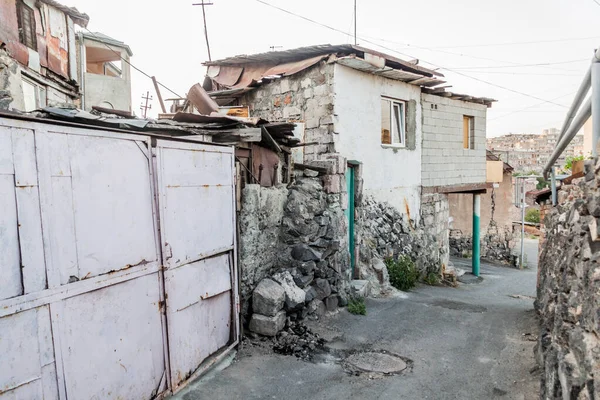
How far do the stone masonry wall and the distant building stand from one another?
102 feet

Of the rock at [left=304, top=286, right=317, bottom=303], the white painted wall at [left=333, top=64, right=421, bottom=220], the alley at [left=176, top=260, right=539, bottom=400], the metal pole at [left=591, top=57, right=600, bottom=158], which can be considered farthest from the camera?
the white painted wall at [left=333, top=64, right=421, bottom=220]

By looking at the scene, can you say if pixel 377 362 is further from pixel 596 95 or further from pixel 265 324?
pixel 596 95

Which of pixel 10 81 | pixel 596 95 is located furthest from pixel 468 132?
pixel 10 81

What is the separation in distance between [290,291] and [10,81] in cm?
670

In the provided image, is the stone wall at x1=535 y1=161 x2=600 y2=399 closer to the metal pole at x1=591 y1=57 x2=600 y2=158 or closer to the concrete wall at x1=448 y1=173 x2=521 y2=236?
the metal pole at x1=591 y1=57 x2=600 y2=158

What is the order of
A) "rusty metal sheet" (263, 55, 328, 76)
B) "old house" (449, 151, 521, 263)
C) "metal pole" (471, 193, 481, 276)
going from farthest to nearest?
"old house" (449, 151, 521, 263), "metal pole" (471, 193, 481, 276), "rusty metal sheet" (263, 55, 328, 76)

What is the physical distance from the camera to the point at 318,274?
6223mm

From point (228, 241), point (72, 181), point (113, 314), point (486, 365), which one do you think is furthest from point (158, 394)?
point (486, 365)

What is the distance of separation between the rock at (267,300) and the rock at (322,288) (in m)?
0.99

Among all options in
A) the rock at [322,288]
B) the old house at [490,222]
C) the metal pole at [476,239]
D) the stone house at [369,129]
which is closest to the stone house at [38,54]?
the stone house at [369,129]

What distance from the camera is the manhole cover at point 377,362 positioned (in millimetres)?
4723

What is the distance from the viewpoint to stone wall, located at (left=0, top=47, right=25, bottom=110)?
721 cm

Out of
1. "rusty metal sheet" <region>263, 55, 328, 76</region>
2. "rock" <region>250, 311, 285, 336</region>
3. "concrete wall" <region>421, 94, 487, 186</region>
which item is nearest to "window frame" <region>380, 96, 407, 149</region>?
"concrete wall" <region>421, 94, 487, 186</region>

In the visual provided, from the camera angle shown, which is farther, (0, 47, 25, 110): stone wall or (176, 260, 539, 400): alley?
(0, 47, 25, 110): stone wall
